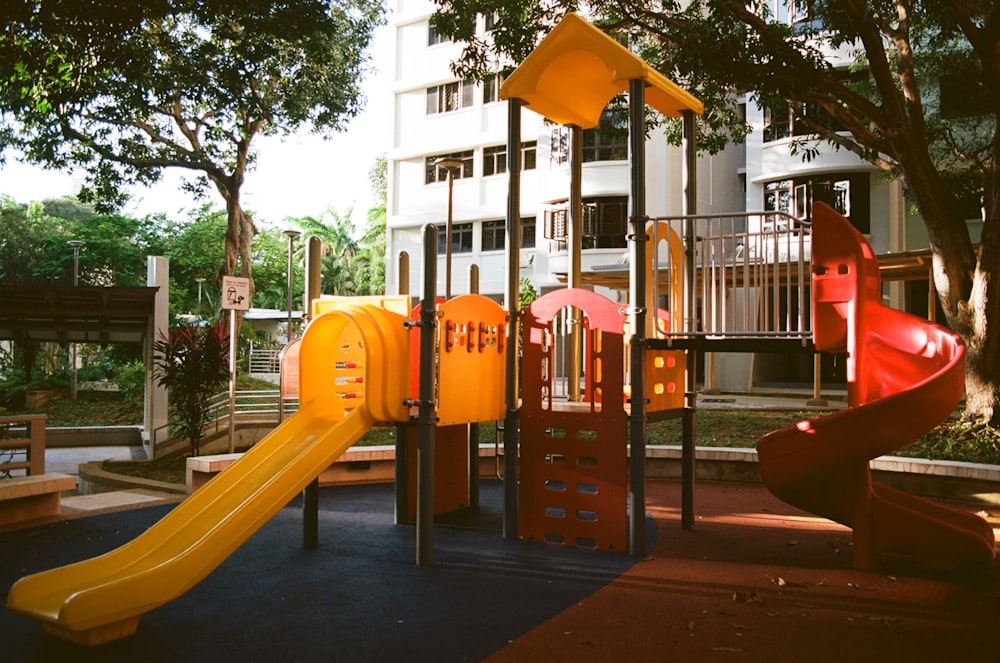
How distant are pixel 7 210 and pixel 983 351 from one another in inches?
1557

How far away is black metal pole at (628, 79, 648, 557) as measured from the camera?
645cm

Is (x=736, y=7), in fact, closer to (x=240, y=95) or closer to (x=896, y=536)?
(x=896, y=536)

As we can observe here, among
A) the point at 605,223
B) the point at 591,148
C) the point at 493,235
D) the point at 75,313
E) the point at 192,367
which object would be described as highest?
the point at 591,148

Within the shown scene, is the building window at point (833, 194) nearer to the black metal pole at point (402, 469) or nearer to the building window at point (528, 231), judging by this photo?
the building window at point (528, 231)

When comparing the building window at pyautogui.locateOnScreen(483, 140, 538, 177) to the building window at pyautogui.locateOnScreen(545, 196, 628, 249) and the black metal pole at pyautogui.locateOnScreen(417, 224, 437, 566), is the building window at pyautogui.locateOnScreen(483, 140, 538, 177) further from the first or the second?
the black metal pole at pyautogui.locateOnScreen(417, 224, 437, 566)

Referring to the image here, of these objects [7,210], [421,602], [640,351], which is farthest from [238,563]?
[7,210]

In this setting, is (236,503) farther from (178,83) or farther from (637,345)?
(178,83)

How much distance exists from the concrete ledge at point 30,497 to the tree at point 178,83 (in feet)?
49.2

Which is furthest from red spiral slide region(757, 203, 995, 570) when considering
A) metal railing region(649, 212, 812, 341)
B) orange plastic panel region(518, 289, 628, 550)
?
orange plastic panel region(518, 289, 628, 550)

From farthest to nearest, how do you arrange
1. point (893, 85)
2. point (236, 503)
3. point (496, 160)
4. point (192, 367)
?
point (496, 160) → point (192, 367) → point (893, 85) → point (236, 503)

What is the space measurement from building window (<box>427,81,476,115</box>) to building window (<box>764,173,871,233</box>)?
12.0m

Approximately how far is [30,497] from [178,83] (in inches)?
682

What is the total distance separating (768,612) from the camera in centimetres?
488

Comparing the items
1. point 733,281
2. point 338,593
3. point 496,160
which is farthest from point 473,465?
point 496,160
